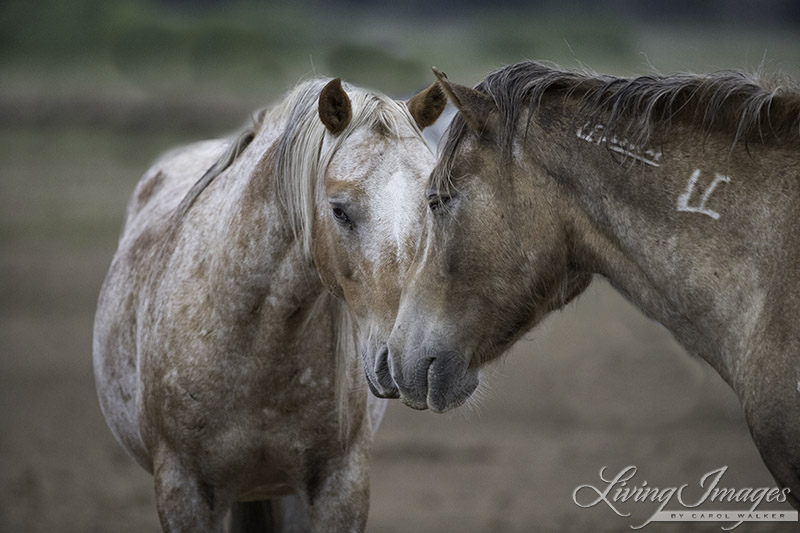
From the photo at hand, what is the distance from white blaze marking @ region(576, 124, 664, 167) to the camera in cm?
220

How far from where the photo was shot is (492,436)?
706 centimetres

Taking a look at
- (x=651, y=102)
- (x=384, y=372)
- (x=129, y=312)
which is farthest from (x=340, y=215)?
(x=129, y=312)

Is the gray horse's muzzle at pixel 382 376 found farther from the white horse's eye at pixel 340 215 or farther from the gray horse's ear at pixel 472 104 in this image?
the gray horse's ear at pixel 472 104

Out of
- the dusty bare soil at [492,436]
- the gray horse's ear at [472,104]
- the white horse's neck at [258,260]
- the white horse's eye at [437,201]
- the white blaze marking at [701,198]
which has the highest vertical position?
the gray horse's ear at [472,104]

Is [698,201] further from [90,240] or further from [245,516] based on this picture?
[90,240]

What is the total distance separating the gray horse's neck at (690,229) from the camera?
204cm

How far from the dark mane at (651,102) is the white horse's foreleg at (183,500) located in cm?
144

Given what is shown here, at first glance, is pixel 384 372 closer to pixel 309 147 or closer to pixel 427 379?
pixel 427 379

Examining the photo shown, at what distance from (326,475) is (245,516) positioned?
36.9 inches

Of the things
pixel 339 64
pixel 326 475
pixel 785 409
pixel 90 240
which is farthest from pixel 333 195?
pixel 90 240

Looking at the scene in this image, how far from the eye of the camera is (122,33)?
629 inches

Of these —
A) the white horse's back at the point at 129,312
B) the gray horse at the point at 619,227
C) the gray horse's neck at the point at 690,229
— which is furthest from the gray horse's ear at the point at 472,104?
the white horse's back at the point at 129,312

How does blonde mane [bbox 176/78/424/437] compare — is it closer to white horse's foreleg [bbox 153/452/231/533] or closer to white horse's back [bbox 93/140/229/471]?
white horse's foreleg [bbox 153/452/231/533]

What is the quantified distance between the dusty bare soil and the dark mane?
75 cm
